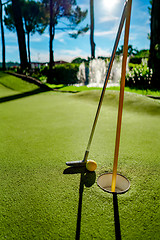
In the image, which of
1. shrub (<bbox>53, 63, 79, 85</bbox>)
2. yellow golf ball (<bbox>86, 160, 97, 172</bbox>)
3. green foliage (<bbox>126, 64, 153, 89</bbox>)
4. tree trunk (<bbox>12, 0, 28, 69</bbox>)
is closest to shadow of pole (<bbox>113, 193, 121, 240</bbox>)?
yellow golf ball (<bbox>86, 160, 97, 172</bbox>)

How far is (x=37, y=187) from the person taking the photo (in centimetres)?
164

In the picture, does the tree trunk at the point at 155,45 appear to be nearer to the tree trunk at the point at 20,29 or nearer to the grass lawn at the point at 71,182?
the grass lawn at the point at 71,182

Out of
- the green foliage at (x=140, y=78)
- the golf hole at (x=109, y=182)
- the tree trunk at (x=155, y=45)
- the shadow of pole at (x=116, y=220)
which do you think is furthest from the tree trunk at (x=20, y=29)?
the shadow of pole at (x=116, y=220)

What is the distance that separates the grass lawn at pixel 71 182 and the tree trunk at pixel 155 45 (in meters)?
4.32

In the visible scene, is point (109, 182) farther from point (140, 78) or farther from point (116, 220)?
point (140, 78)

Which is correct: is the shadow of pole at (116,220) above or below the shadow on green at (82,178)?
below

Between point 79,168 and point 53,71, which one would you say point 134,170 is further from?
point 53,71

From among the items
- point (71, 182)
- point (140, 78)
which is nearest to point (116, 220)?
point (71, 182)

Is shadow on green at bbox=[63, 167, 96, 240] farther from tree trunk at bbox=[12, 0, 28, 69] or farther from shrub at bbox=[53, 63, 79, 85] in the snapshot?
tree trunk at bbox=[12, 0, 28, 69]

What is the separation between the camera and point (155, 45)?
8.25m

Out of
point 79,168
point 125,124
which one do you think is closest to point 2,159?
point 79,168

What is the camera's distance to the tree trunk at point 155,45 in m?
7.33

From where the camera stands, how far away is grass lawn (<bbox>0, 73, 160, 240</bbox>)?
1.22 metres

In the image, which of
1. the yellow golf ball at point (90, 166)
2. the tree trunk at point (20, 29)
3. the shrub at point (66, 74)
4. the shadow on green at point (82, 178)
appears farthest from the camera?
the tree trunk at point (20, 29)
